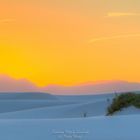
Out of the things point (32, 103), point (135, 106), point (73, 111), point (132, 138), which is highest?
point (32, 103)

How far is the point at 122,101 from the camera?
38.8 feet

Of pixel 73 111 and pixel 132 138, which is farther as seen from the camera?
pixel 73 111

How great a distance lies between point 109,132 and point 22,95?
113 ft

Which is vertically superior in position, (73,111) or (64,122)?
(73,111)

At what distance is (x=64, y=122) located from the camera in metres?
9.55

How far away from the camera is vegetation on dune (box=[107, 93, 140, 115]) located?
38.3 feet

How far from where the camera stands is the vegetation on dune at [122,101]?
38.3 ft

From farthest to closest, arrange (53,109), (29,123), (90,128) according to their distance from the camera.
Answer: (53,109) < (29,123) < (90,128)

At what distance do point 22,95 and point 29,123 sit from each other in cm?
3323

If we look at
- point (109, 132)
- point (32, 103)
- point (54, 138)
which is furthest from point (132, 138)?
point (32, 103)

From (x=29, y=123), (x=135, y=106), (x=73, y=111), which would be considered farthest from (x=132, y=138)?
(x=73, y=111)

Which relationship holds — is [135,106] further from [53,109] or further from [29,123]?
[53,109]

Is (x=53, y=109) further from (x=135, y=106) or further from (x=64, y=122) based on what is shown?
(x=64, y=122)

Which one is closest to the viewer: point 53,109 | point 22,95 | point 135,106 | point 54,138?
point 54,138
